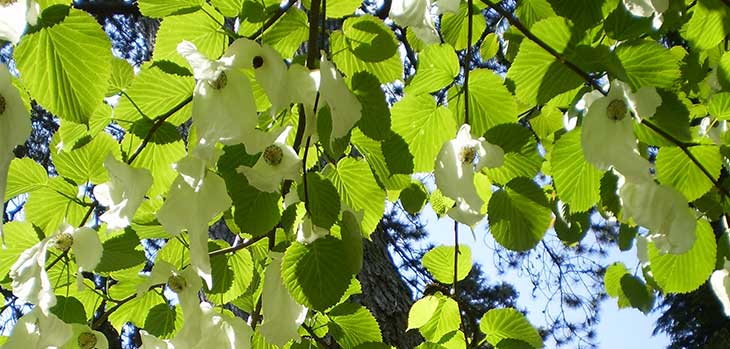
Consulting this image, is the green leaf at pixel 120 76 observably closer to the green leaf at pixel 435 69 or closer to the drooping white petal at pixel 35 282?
the drooping white petal at pixel 35 282

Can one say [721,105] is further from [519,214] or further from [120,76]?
[120,76]

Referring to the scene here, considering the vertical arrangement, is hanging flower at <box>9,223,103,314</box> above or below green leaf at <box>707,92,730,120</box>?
below

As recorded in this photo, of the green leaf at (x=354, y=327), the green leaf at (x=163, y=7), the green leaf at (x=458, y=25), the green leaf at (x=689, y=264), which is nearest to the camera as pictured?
the green leaf at (x=163, y=7)

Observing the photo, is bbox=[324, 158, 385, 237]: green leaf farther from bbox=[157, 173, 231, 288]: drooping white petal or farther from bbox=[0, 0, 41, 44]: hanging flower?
bbox=[0, 0, 41, 44]: hanging flower

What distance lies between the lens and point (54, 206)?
82cm

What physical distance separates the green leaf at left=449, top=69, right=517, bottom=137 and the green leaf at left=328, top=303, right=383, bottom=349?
275 millimetres

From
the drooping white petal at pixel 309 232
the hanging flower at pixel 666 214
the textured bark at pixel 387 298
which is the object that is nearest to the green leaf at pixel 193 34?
the drooping white petal at pixel 309 232

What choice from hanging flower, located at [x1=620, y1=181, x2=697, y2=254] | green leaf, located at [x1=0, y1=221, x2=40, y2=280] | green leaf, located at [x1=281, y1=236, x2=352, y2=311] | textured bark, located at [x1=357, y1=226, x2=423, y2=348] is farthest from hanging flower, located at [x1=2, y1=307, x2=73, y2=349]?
textured bark, located at [x1=357, y1=226, x2=423, y2=348]

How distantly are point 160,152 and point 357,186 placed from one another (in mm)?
224

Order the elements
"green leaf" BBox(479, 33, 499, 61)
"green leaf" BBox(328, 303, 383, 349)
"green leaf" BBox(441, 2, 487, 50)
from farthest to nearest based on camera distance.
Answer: "green leaf" BBox(479, 33, 499, 61) → "green leaf" BBox(441, 2, 487, 50) → "green leaf" BBox(328, 303, 383, 349)

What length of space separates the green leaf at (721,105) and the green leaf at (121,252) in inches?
25.9

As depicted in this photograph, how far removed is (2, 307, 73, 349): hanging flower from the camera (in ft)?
2.21

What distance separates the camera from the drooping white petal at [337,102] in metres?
0.53

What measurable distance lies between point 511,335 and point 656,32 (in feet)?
1.35
